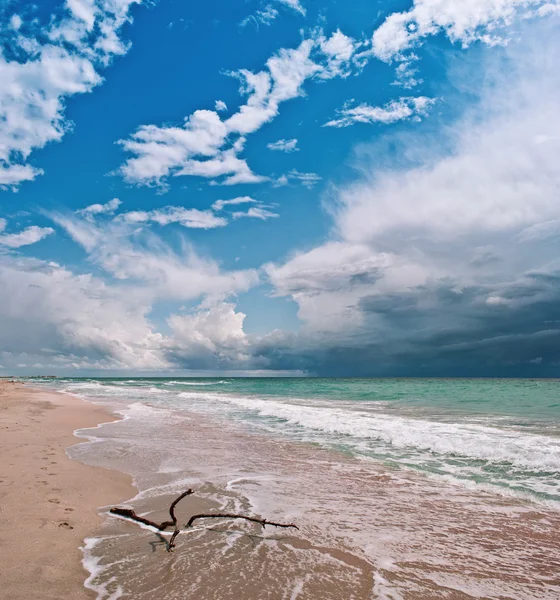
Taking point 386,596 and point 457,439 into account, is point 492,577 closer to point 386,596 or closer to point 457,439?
point 386,596

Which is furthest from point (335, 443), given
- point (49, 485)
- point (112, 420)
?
point (112, 420)

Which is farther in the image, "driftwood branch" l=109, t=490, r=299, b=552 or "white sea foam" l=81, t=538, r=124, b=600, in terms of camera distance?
"driftwood branch" l=109, t=490, r=299, b=552

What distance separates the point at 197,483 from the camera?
8.90 metres

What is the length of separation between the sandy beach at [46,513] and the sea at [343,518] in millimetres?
325

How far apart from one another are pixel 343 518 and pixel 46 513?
15.8 feet

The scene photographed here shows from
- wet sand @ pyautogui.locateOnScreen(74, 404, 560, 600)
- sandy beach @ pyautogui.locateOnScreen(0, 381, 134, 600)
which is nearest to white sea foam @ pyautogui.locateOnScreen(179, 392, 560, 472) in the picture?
wet sand @ pyautogui.locateOnScreen(74, 404, 560, 600)

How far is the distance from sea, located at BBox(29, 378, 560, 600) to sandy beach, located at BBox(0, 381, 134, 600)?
1.07ft

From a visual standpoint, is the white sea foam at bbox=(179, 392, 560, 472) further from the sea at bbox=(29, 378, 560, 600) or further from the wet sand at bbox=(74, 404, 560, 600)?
the wet sand at bbox=(74, 404, 560, 600)

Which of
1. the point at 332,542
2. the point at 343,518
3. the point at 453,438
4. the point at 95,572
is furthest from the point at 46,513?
the point at 453,438

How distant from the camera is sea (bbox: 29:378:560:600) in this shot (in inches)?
187

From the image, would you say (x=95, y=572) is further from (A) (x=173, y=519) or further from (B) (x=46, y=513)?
(B) (x=46, y=513)

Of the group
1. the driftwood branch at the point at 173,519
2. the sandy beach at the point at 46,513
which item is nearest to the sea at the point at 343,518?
the driftwood branch at the point at 173,519

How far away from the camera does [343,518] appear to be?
22.5 feet

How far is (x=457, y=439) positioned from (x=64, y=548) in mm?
12799
